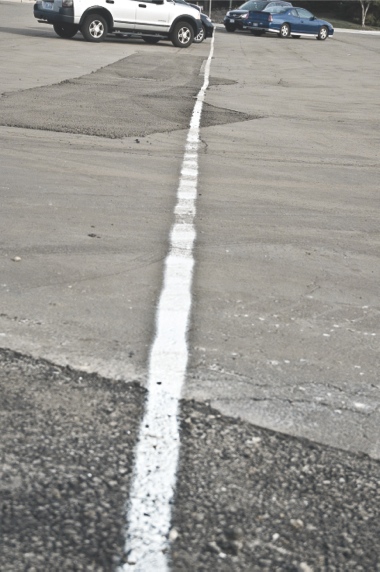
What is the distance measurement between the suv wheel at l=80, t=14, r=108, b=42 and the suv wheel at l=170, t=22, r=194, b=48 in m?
2.46

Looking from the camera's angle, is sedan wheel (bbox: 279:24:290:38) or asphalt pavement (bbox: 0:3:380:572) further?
sedan wheel (bbox: 279:24:290:38)

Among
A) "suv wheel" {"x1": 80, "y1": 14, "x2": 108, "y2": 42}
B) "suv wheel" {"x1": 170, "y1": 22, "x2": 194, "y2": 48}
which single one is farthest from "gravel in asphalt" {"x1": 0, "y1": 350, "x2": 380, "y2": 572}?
"suv wheel" {"x1": 170, "y1": 22, "x2": 194, "y2": 48}

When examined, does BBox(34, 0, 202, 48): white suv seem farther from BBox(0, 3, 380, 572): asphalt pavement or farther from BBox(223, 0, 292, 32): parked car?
BBox(0, 3, 380, 572): asphalt pavement

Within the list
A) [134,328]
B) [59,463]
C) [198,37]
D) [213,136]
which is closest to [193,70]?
[213,136]

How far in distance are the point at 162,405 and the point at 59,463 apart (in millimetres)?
689

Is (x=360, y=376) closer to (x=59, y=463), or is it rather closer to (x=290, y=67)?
(x=59, y=463)

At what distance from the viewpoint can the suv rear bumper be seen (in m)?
28.7

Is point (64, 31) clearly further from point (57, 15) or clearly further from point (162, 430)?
point (162, 430)

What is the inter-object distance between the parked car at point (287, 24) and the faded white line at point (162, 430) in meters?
39.6

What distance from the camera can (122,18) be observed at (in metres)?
29.6

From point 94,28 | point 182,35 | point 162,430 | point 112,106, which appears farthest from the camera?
point 182,35

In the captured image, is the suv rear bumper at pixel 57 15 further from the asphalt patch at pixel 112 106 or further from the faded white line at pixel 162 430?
the faded white line at pixel 162 430

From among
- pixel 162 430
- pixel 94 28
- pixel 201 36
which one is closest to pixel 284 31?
pixel 201 36

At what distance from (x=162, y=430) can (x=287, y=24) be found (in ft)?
144
